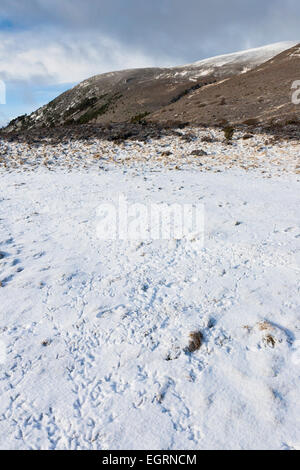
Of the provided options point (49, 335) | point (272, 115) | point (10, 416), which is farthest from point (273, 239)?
point (272, 115)

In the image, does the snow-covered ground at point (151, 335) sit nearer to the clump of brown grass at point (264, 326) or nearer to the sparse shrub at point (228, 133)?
Result: the clump of brown grass at point (264, 326)

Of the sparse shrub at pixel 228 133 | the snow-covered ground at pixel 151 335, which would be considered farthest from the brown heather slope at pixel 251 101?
the snow-covered ground at pixel 151 335

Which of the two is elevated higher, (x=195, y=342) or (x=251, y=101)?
(x=251, y=101)

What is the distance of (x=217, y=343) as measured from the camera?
3920 mm

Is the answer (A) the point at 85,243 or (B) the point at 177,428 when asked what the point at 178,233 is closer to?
(A) the point at 85,243

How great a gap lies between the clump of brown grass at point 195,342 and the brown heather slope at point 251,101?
22.9 meters

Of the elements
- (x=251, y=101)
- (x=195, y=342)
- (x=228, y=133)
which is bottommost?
(x=195, y=342)

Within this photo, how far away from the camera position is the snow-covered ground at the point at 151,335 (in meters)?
2.96

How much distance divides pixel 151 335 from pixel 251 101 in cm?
3875

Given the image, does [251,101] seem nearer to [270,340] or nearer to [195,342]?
[270,340]

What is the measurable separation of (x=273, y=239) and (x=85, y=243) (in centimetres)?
506

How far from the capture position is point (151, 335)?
4133mm

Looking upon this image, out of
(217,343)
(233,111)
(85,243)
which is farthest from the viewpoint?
(233,111)

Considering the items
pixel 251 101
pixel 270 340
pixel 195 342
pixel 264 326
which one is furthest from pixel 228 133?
pixel 251 101
